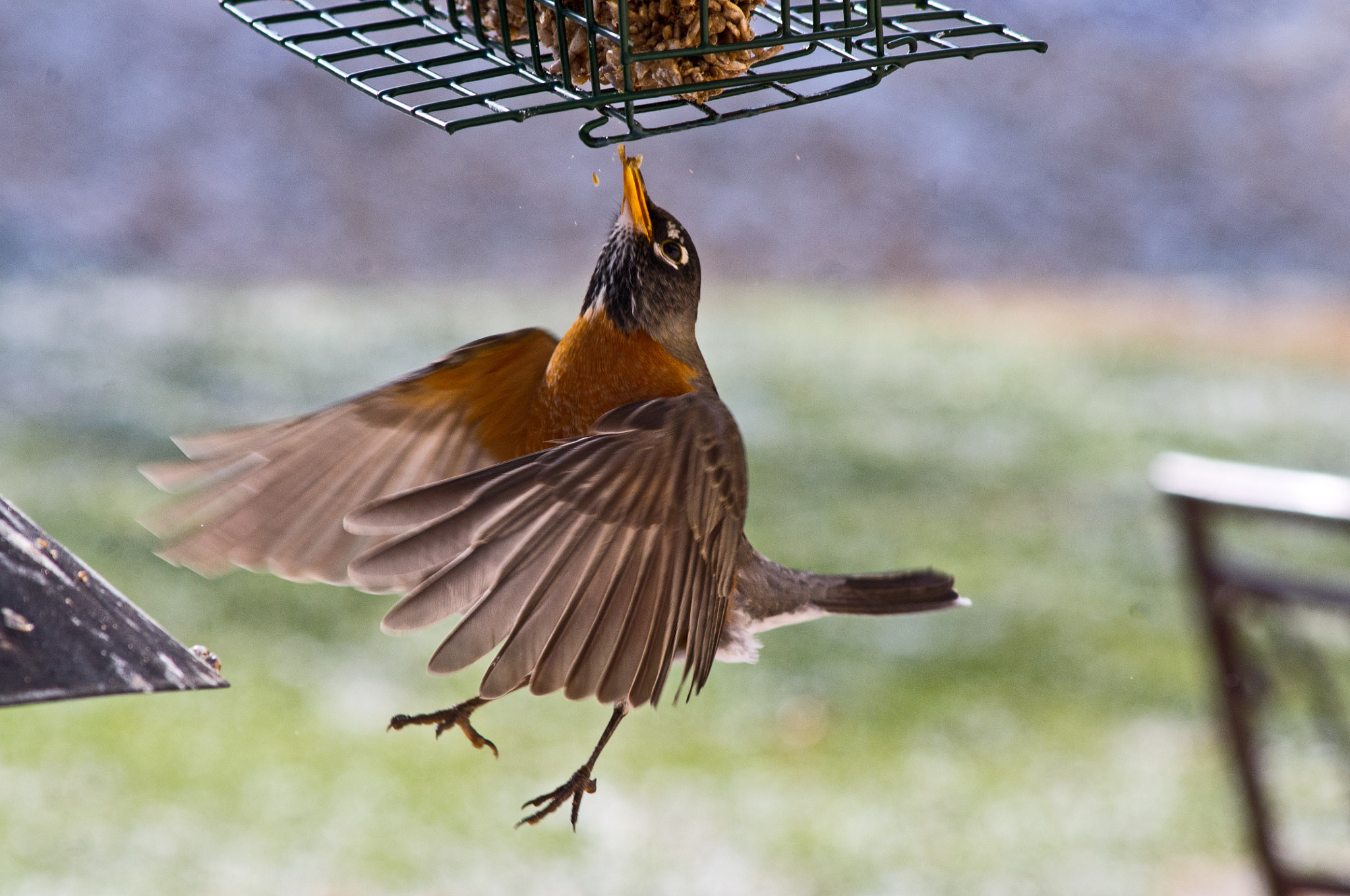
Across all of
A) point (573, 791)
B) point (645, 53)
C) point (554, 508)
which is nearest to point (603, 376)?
point (554, 508)

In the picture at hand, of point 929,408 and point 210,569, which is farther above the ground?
point 210,569

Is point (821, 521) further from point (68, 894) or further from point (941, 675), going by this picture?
point (68, 894)

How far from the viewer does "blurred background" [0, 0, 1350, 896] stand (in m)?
5.51

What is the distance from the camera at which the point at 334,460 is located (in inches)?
117

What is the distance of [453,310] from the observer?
9930 millimetres

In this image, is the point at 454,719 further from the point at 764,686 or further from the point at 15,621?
the point at 764,686

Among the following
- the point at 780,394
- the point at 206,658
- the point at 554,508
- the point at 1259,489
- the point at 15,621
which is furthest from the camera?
the point at 780,394

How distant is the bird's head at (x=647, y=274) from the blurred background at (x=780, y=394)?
3130 mm

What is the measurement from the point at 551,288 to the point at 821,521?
365cm

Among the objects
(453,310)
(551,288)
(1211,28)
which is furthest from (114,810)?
(1211,28)

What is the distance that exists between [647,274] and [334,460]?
0.76 meters

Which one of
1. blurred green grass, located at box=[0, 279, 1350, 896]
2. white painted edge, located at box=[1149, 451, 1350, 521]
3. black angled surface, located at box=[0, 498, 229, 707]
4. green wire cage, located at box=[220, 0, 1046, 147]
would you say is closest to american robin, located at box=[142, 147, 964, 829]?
green wire cage, located at box=[220, 0, 1046, 147]

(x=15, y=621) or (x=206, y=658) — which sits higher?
(x=15, y=621)

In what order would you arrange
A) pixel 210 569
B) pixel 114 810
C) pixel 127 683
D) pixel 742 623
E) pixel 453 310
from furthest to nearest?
1. pixel 453 310
2. pixel 114 810
3. pixel 742 623
4. pixel 210 569
5. pixel 127 683
